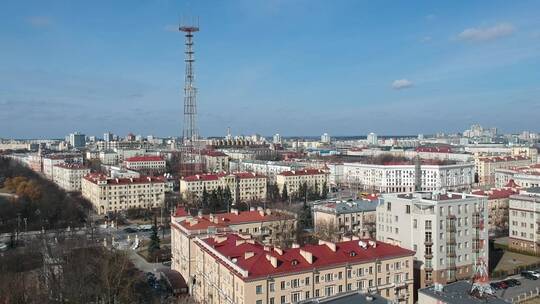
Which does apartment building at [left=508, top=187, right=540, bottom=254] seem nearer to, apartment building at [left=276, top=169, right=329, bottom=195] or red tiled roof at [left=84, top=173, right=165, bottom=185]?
apartment building at [left=276, top=169, right=329, bottom=195]

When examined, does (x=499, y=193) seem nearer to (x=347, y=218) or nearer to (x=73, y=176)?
(x=347, y=218)

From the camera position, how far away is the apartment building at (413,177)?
6581 cm

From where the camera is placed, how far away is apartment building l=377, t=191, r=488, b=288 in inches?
890

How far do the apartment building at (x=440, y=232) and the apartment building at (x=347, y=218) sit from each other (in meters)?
6.70

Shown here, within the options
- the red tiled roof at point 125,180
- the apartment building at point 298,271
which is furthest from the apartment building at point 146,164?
the apartment building at point 298,271

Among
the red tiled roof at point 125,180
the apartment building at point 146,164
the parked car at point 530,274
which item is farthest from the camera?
the apartment building at point 146,164

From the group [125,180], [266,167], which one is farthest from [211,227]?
[266,167]

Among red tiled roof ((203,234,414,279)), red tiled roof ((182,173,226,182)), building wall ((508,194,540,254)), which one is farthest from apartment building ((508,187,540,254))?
red tiled roof ((182,173,226,182))

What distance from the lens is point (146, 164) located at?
86.3 m

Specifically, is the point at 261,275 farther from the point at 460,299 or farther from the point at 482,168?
the point at 482,168

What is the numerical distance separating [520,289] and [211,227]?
14.8 m

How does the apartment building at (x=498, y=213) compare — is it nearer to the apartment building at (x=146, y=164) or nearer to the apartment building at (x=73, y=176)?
the apartment building at (x=73, y=176)

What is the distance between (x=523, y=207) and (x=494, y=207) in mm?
6263

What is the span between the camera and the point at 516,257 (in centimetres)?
2894
